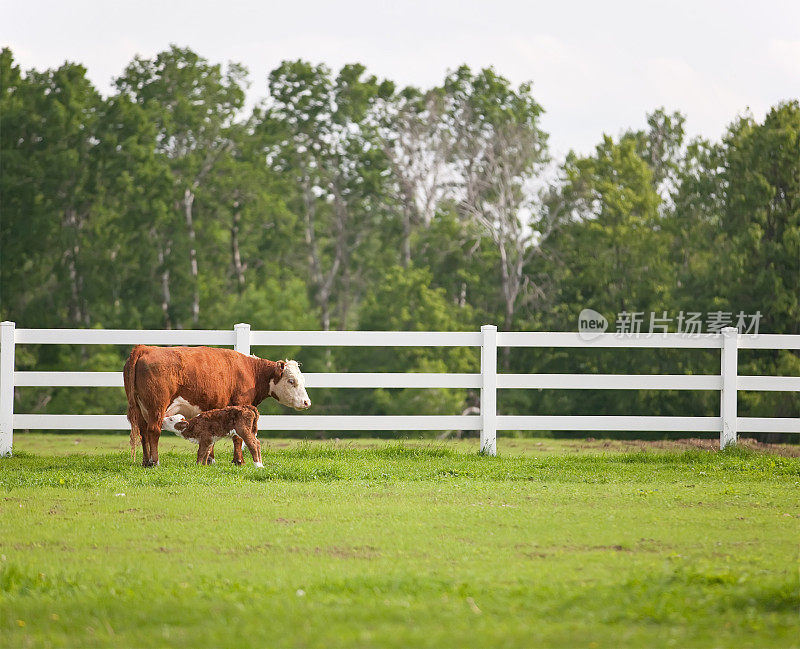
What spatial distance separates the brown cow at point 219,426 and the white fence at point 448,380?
4.14 ft

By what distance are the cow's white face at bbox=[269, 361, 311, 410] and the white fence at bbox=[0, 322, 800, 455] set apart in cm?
58

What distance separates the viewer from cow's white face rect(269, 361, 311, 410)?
10.5 m

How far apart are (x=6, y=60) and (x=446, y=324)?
20.4 m

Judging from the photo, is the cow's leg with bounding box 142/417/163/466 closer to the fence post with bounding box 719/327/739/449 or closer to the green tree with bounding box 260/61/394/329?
the fence post with bounding box 719/327/739/449

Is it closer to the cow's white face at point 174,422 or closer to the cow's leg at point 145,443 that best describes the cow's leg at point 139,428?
the cow's leg at point 145,443

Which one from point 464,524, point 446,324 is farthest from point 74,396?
point 464,524

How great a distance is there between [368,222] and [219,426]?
113 ft

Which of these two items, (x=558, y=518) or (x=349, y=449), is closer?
(x=558, y=518)

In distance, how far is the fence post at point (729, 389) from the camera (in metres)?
11.6

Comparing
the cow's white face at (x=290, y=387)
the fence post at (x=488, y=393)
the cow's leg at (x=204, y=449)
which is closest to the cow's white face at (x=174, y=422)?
the cow's leg at (x=204, y=449)

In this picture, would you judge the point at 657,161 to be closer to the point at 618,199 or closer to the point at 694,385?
the point at 618,199

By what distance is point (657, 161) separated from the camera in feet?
151

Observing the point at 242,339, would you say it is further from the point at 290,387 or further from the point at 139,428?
the point at 139,428

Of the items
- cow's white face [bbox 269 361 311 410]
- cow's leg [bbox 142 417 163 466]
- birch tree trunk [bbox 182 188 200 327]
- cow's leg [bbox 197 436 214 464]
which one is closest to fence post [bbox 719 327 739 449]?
cow's white face [bbox 269 361 311 410]
